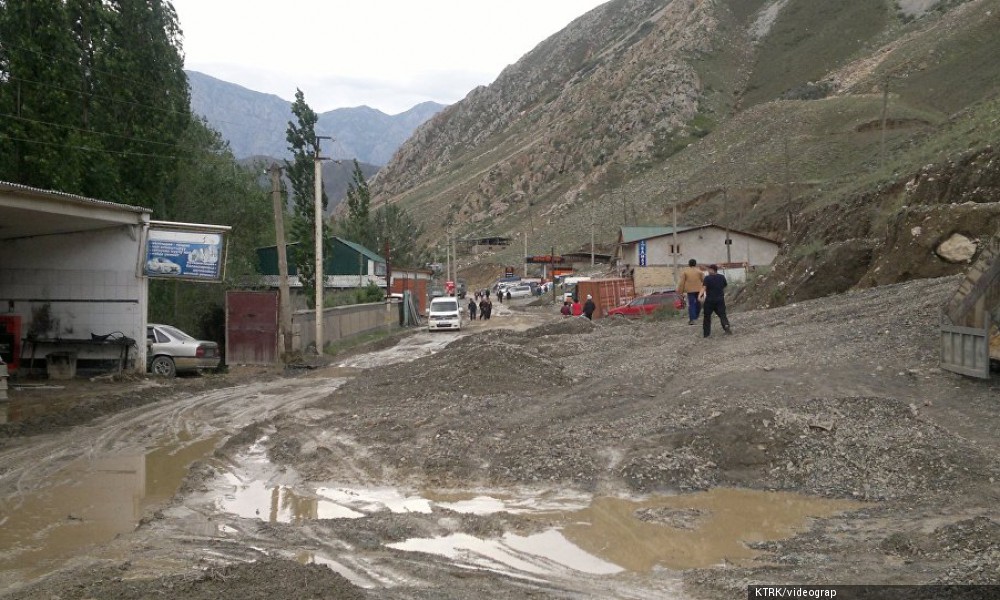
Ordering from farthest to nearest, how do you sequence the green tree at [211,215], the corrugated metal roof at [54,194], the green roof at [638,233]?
the green roof at [638,233] < the green tree at [211,215] < the corrugated metal roof at [54,194]

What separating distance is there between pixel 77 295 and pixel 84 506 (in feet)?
47.6

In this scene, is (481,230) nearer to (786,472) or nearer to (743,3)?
(743,3)

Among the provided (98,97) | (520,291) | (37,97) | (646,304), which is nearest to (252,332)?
(98,97)

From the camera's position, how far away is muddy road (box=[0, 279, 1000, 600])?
20.4ft

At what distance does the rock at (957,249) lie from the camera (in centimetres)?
2098

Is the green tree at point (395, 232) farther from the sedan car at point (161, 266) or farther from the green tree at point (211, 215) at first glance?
the sedan car at point (161, 266)

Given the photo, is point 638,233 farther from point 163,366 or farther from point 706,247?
point 163,366

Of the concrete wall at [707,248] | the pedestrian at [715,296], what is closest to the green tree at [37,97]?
the pedestrian at [715,296]

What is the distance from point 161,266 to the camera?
71.2ft

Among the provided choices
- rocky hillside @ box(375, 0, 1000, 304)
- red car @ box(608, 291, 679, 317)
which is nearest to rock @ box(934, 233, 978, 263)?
rocky hillside @ box(375, 0, 1000, 304)

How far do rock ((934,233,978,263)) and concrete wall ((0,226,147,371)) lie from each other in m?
20.6

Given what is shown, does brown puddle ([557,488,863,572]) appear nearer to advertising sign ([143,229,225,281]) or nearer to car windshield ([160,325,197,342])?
advertising sign ([143,229,225,281])

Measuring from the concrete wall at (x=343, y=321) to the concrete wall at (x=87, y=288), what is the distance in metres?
8.01

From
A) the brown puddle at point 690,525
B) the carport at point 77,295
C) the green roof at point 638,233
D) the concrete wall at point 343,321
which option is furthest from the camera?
the green roof at point 638,233
